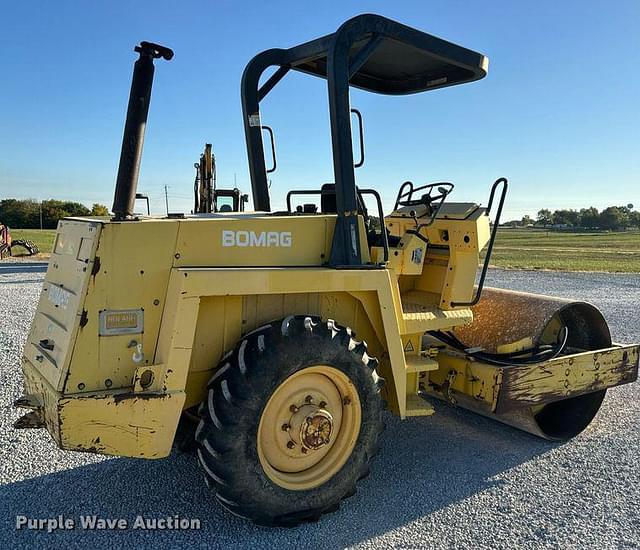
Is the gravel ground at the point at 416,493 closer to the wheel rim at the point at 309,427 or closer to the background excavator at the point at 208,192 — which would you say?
the wheel rim at the point at 309,427

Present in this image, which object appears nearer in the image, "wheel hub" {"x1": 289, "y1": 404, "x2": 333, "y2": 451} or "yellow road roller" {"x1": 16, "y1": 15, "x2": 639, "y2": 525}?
"yellow road roller" {"x1": 16, "y1": 15, "x2": 639, "y2": 525}

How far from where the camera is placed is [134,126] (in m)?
3.46

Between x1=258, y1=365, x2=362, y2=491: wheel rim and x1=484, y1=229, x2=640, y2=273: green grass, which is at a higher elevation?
x1=258, y1=365, x2=362, y2=491: wheel rim

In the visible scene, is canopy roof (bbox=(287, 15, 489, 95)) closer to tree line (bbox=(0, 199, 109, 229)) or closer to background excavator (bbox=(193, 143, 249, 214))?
background excavator (bbox=(193, 143, 249, 214))

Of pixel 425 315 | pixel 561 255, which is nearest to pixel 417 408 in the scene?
pixel 425 315

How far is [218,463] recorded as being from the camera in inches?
128

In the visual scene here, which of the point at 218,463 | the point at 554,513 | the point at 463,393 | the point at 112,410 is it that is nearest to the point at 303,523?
the point at 218,463

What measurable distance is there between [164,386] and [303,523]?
1.23 metres

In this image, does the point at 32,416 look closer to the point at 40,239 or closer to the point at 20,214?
the point at 40,239

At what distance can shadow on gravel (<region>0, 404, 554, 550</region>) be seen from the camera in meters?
3.39

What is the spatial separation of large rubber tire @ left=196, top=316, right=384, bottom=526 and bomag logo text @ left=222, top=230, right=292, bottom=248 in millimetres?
536

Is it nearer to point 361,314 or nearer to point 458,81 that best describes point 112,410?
point 361,314

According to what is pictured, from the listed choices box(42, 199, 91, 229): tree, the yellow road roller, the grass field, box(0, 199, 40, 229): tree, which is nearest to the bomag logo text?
the yellow road roller

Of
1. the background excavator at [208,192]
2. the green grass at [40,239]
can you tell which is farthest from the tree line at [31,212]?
the background excavator at [208,192]
